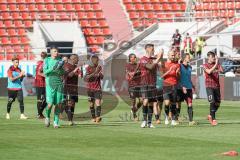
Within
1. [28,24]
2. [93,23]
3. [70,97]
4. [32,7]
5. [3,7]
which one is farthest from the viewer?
[93,23]

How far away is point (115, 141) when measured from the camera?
17.9 meters

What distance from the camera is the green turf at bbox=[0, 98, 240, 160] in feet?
49.6

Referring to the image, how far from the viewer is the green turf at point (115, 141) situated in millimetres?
15117

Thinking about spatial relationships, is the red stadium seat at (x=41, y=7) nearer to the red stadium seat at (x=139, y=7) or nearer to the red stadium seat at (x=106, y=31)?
the red stadium seat at (x=106, y=31)

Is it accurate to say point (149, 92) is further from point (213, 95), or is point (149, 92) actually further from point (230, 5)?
point (230, 5)

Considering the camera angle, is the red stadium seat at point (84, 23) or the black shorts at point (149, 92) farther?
the red stadium seat at point (84, 23)

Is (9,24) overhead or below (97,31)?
overhead

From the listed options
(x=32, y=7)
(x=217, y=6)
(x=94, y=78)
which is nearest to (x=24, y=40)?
(x=32, y=7)

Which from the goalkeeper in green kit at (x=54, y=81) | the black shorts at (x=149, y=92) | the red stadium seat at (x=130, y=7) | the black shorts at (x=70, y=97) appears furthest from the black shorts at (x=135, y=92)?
the red stadium seat at (x=130, y=7)

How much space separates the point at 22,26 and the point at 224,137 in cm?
3587

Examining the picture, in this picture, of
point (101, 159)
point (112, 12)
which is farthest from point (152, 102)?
point (112, 12)

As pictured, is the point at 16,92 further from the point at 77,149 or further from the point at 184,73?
the point at 77,149

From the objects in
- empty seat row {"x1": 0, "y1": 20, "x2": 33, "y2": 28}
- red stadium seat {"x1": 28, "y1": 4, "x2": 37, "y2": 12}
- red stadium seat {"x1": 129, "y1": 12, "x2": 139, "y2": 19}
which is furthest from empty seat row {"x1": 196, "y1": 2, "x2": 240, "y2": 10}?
empty seat row {"x1": 0, "y1": 20, "x2": 33, "y2": 28}

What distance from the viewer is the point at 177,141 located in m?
17.9
